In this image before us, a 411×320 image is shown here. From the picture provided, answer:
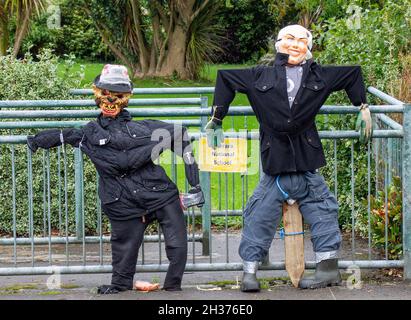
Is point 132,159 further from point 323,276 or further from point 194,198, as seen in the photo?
point 323,276

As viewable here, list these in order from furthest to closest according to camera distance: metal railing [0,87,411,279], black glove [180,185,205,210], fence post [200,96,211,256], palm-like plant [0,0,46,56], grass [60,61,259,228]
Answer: palm-like plant [0,0,46,56] < grass [60,61,259,228] < fence post [200,96,211,256] < metal railing [0,87,411,279] < black glove [180,185,205,210]

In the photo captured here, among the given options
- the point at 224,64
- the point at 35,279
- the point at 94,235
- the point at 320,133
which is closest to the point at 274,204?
the point at 320,133

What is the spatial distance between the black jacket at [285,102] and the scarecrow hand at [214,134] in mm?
72

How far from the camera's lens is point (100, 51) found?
3534 centimetres

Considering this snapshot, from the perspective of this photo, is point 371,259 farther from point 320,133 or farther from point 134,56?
point 134,56

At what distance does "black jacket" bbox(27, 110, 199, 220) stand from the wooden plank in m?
0.71

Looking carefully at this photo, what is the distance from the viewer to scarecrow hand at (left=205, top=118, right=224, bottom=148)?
283 inches

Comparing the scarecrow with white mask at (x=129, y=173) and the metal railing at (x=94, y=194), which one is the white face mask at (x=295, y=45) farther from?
the scarecrow with white mask at (x=129, y=173)

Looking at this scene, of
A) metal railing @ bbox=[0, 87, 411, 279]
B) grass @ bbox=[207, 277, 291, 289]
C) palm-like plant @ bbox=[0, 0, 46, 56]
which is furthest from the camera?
palm-like plant @ bbox=[0, 0, 46, 56]

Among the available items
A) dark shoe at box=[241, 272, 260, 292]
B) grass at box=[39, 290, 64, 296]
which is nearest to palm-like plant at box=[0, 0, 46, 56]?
grass at box=[39, 290, 64, 296]

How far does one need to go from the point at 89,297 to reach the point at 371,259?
2161 millimetres

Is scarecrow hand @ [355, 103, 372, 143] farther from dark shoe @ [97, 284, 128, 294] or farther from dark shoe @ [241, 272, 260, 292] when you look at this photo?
dark shoe @ [97, 284, 128, 294]

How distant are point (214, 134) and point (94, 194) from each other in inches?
84.1

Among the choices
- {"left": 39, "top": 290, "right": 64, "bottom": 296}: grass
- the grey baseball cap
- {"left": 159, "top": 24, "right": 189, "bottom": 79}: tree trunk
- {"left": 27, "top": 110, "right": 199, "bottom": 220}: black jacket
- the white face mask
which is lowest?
{"left": 39, "top": 290, "right": 64, "bottom": 296}: grass
